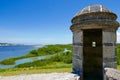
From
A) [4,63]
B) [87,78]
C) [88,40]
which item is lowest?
[4,63]

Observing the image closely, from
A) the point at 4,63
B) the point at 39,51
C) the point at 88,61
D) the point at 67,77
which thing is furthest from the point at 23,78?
the point at 39,51

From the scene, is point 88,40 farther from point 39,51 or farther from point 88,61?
point 39,51

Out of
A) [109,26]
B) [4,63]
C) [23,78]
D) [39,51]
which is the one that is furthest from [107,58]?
[39,51]

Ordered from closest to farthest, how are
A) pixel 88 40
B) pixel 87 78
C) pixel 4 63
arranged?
pixel 87 78 → pixel 88 40 → pixel 4 63

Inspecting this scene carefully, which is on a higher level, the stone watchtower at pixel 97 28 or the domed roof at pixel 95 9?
the domed roof at pixel 95 9

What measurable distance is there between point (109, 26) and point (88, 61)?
2.55 meters

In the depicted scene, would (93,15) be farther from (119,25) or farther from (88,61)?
(88,61)

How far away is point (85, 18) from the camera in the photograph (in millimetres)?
5422

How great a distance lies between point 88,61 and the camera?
7281 mm

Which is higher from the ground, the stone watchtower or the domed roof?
the domed roof

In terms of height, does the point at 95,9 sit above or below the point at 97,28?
above

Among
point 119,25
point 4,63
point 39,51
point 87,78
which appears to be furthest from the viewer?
point 39,51

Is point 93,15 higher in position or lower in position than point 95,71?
higher

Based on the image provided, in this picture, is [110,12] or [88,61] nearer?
[110,12]
